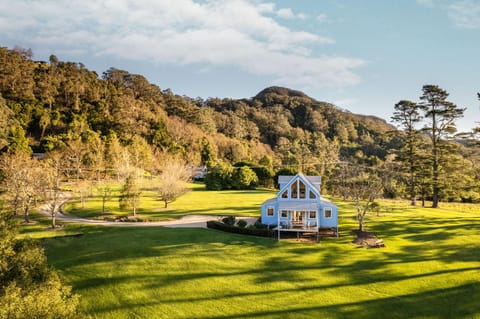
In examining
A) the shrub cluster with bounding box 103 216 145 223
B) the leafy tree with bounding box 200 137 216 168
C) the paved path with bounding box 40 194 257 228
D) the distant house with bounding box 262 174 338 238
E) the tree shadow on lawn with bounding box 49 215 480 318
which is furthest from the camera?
the leafy tree with bounding box 200 137 216 168

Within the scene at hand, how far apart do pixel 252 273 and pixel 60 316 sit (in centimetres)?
902

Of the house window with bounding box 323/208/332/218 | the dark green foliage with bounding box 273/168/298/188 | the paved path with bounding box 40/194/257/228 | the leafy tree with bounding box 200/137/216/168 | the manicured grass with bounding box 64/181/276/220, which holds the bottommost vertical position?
the paved path with bounding box 40/194/257/228

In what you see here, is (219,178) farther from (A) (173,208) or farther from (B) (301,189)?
(B) (301,189)

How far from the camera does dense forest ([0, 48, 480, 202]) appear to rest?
1352 inches

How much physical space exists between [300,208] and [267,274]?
28.3 ft

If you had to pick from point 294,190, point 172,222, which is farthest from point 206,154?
point 294,190

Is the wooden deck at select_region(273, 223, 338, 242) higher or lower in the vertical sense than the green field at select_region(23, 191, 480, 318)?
higher

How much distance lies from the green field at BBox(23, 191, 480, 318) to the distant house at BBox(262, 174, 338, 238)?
8.26ft

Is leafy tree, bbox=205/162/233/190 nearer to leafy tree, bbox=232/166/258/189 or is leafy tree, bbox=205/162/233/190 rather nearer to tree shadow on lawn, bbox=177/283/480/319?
leafy tree, bbox=232/166/258/189

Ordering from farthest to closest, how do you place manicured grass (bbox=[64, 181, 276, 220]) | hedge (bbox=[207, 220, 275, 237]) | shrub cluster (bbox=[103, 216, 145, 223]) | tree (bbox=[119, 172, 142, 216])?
manicured grass (bbox=[64, 181, 276, 220])
tree (bbox=[119, 172, 142, 216])
shrub cluster (bbox=[103, 216, 145, 223])
hedge (bbox=[207, 220, 275, 237])

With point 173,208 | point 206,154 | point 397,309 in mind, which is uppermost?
point 206,154

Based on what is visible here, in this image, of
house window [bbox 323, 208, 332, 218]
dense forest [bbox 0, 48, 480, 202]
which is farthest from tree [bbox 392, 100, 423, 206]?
house window [bbox 323, 208, 332, 218]

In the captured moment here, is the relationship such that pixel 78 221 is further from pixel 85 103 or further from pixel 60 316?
pixel 85 103

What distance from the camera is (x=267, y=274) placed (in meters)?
15.7
